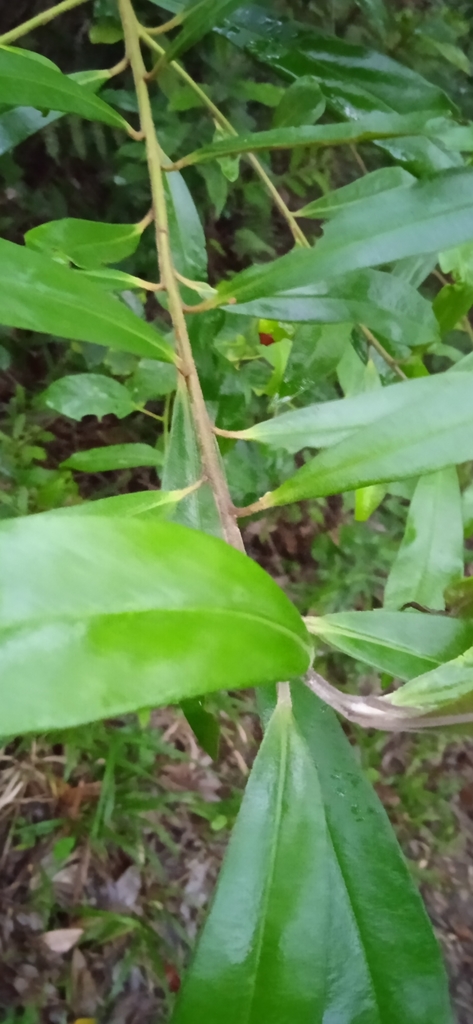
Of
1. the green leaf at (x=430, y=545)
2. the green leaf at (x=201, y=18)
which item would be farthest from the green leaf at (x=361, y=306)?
the green leaf at (x=201, y=18)

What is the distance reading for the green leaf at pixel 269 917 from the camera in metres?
0.35

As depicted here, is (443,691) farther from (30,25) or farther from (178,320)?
(30,25)

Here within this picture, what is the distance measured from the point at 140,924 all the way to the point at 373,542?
857 millimetres

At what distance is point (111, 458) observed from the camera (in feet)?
3.08

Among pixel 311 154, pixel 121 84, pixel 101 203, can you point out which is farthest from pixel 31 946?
pixel 311 154

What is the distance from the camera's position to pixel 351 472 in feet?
1.39

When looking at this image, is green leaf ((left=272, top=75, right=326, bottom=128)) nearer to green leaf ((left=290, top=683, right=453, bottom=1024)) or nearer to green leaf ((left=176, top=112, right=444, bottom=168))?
green leaf ((left=176, top=112, right=444, bottom=168))

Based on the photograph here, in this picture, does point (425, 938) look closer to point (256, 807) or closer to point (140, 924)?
point (256, 807)

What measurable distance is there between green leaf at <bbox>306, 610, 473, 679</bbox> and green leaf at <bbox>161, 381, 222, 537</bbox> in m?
0.10

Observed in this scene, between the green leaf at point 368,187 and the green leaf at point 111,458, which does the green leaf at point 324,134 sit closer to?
the green leaf at point 368,187

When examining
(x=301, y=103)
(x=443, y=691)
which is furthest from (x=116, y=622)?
(x=301, y=103)

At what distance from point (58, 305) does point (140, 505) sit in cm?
14

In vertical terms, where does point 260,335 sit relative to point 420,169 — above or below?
below

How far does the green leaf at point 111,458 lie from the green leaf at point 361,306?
0.36 meters
